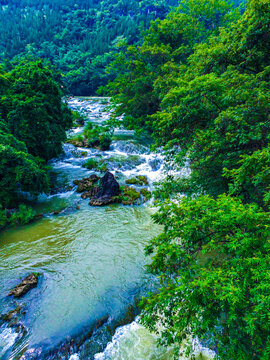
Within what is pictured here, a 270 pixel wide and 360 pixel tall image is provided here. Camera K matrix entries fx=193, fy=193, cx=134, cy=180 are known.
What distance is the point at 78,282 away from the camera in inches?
233

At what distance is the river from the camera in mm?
4324

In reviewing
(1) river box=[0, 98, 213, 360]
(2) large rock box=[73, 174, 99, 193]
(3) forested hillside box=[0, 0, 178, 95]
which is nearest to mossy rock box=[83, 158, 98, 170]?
(2) large rock box=[73, 174, 99, 193]

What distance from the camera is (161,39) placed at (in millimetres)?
21312

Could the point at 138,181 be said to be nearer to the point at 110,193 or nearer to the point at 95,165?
the point at 110,193

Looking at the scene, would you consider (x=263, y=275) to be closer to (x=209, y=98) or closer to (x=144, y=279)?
(x=144, y=279)

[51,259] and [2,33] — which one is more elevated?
[2,33]

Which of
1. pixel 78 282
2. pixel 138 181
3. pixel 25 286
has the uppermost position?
pixel 138 181

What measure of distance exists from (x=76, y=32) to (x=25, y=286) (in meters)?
130

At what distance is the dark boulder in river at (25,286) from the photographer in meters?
5.37

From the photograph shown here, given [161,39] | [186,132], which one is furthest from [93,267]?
[161,39]

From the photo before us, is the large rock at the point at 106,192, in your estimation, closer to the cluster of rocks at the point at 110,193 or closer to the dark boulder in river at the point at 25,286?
the cluster of rocks at the point at 110,193

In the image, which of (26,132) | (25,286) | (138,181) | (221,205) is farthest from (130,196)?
(221,205)

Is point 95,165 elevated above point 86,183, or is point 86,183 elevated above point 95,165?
point 95,165

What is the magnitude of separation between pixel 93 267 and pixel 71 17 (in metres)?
148
